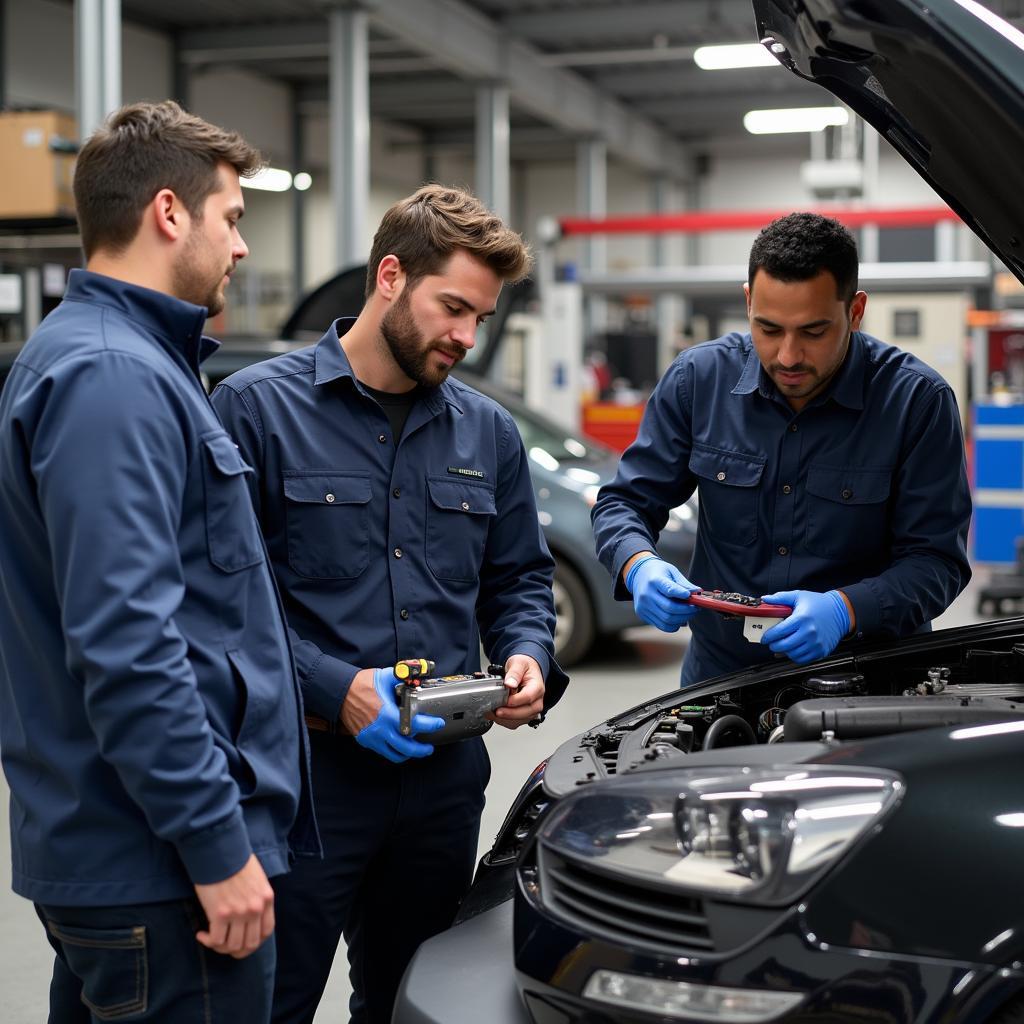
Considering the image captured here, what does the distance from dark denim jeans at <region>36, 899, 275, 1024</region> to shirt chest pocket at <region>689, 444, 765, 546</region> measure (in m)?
1.33

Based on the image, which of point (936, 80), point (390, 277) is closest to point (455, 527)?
point (390, 277)

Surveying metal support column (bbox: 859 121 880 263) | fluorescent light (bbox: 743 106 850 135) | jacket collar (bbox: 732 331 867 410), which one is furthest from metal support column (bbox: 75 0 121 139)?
metal support column (bbox: 859 121 880 263)

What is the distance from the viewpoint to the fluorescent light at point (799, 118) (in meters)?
14.8

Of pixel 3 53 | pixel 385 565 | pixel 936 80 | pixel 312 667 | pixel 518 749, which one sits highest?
pixel 3 53

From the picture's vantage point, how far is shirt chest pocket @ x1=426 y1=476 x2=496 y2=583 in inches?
79.1

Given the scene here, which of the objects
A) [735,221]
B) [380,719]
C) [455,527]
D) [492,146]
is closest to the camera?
[380,719]

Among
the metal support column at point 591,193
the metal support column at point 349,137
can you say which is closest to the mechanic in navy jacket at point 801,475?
the metal support column at point 349,137

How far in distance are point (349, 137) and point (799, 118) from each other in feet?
24.9

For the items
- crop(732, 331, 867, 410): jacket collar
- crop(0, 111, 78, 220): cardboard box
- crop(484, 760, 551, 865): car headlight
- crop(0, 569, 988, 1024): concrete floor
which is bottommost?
crop(0, 569, 988, 1024): concrete floor

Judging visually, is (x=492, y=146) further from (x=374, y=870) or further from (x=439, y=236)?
(x=374, y=870)

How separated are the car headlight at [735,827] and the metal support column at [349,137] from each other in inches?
322

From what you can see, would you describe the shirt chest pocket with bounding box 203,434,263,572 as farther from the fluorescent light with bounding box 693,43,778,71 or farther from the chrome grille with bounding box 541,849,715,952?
the fluorescent light with bounding box 693,43,778,71

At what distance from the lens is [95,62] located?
6.29 meters

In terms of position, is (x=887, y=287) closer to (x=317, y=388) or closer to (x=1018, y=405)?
(x=1018, y=405)
